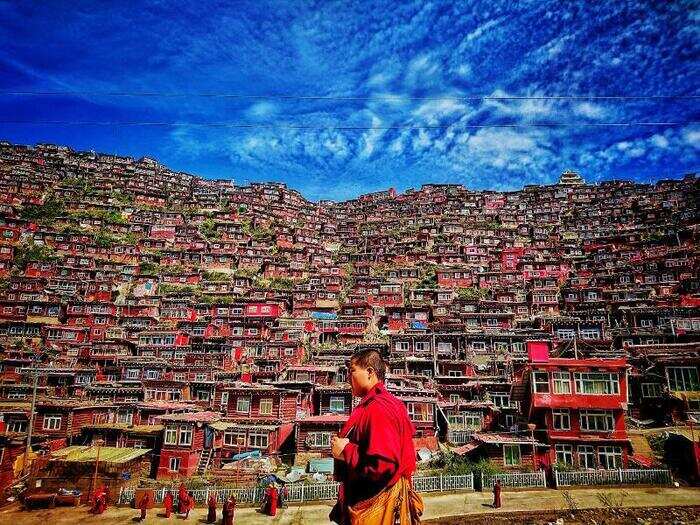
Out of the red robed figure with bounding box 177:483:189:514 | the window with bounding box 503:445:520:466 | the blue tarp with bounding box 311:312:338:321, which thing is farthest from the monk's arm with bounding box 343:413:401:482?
the blue tarp with bounding box 311:312:338:321

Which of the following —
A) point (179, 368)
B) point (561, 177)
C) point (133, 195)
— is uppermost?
point (561, 177)

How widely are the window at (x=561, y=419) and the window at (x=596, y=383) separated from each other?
1.73 meters

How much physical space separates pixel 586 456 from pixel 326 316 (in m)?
40.6

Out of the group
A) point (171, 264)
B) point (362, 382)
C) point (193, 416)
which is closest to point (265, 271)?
point (171, 264)

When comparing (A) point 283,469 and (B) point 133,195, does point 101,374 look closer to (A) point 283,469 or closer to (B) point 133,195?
(A) point 283,469

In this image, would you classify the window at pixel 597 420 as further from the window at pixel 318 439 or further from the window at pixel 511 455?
the window at pixel 318 439

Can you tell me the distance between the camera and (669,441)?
26469 mm

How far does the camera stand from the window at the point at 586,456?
89.9 feet

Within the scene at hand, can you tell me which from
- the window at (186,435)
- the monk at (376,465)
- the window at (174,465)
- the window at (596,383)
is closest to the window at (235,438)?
the window at (186,435)

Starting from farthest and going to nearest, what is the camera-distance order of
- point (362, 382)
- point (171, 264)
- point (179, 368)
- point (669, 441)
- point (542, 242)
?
point (542, 242), point (171, 264), point (179, 368), point (669, 441), point (362, 382)

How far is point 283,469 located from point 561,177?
132 metres

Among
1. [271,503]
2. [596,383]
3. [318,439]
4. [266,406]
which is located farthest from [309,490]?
[596,383]

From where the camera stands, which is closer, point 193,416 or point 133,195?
point 193,416

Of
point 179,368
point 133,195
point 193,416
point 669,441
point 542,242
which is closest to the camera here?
point 669,441
